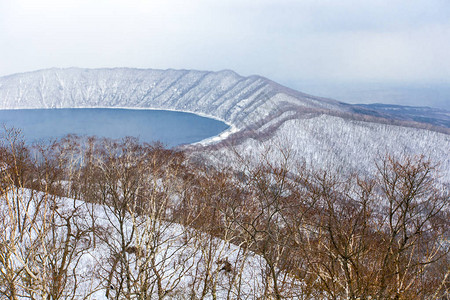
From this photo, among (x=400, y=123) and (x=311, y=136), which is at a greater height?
(x=400, y=123)

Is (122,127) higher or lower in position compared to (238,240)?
lower

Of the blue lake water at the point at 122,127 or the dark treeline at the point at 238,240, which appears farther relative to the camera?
the blue lake water at the point at 122,127

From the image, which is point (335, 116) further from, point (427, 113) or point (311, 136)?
point (427, 113)

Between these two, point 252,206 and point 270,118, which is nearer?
point 252,206

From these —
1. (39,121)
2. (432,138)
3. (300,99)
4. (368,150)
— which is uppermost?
(300,99)

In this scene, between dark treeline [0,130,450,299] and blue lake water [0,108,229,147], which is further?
blue lake water [0,108,229,147]

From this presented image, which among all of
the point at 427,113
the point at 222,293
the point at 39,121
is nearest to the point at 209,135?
the point at 39,121

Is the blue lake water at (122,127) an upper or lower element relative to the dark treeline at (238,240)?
lower

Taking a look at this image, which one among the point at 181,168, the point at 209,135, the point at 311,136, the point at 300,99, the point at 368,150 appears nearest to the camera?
the point at 181,168

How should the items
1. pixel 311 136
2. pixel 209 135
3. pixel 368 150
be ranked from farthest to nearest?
pixel 209 135 < pixel 311 136 < pixel 368 150

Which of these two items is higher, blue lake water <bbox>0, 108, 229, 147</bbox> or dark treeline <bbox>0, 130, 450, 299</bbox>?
dark treeline <bbox>0, 130, 450, 299</bbox>

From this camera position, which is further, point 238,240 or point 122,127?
point 122,127
